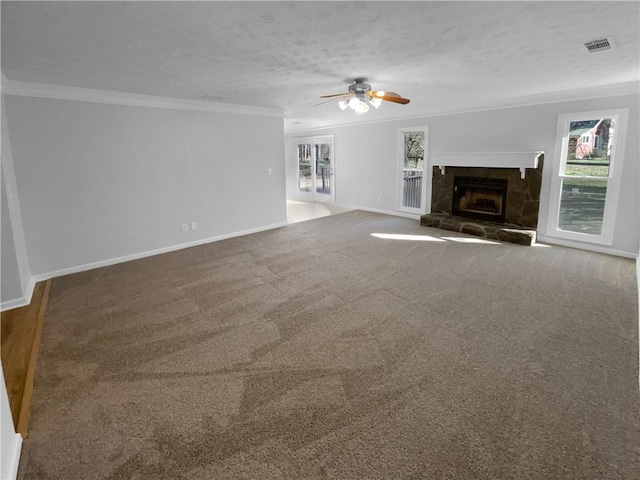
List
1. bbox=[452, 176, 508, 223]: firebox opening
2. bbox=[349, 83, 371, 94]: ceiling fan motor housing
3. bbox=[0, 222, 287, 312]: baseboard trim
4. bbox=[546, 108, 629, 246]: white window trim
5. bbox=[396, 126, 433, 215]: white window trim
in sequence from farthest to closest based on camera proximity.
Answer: bbox=[396, 126, 433, 215]: white window trim, bbox=[452, 176, 508, 223]: firebox opening, bbox=[546, 108, 629, 246]: white window trim, bbox=[349, 83, 371, 94]: ceiling fan motor housing, bbox=[0, 222, 287, 312]: baseboard trim

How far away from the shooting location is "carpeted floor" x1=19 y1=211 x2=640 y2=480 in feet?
5.69

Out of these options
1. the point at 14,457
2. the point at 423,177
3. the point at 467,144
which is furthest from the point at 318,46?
the point at 423,177

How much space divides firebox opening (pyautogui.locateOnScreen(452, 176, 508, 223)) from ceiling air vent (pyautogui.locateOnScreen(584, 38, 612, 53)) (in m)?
3.15

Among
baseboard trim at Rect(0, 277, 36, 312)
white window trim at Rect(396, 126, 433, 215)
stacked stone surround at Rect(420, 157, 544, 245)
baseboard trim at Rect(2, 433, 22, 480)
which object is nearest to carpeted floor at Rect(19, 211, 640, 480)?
baseboard trim at Rect(2, 433, 22, 480)

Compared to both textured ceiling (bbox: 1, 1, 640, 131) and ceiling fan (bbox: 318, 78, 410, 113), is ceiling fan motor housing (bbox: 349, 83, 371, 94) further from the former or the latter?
textured ceiling (bbox: 1, 1, 640, 131)

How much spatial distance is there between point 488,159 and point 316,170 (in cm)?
521

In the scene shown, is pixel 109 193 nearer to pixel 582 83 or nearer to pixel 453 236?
pixel 453 236

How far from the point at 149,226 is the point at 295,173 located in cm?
619

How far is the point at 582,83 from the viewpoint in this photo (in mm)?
4312

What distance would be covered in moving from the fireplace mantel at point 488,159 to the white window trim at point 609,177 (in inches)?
11.8

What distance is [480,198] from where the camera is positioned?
21.0 ft

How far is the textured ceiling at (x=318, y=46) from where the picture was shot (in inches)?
85.6

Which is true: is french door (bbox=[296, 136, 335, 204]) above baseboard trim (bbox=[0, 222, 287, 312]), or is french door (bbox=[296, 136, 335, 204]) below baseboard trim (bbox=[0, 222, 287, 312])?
above

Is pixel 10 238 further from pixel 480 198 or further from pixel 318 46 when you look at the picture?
pixel 480 198
